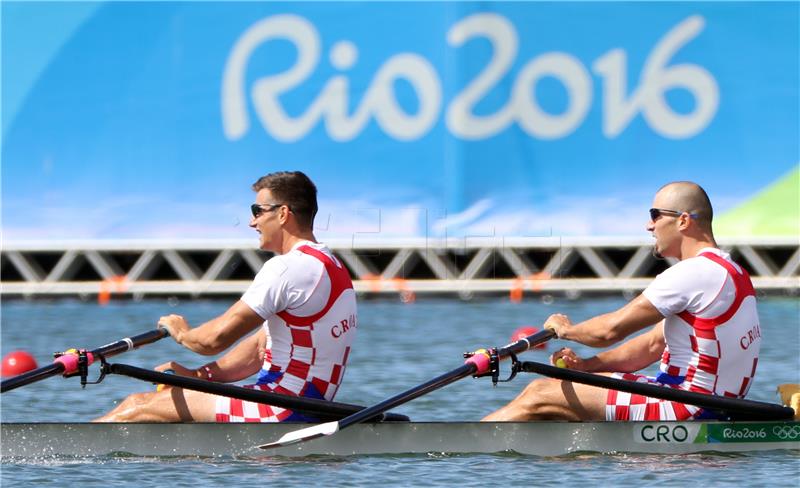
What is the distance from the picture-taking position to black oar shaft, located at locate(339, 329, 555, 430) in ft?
30.1

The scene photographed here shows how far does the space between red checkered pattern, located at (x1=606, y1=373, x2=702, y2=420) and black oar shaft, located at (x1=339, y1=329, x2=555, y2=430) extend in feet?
1.72

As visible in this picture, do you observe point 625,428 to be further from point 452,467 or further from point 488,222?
point 488,222

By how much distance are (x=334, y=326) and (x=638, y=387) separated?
5.83 ft

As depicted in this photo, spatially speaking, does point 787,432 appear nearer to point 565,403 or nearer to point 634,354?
point 634,354

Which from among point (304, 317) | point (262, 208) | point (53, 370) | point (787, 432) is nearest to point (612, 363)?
point (787, 432)

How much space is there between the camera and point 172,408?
372 inches

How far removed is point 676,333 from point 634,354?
0.53 m

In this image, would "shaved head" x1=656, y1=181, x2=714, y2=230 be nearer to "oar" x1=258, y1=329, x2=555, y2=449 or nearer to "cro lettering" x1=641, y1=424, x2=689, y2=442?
"oar" x1=258, y1=329, x2=555, y2=449

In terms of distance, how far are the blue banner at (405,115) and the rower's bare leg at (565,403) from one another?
54.9 feet

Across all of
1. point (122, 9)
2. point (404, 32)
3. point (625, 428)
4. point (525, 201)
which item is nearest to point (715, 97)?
point (525, 201)

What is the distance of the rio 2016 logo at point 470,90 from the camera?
2691 cm

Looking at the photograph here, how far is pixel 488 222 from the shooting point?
26.3 m

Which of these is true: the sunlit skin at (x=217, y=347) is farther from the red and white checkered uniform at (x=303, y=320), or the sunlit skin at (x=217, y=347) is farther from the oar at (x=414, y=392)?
the oar at (x=414, y=392)

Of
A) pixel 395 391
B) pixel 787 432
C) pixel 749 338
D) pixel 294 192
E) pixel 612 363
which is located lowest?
pixel 787 432
